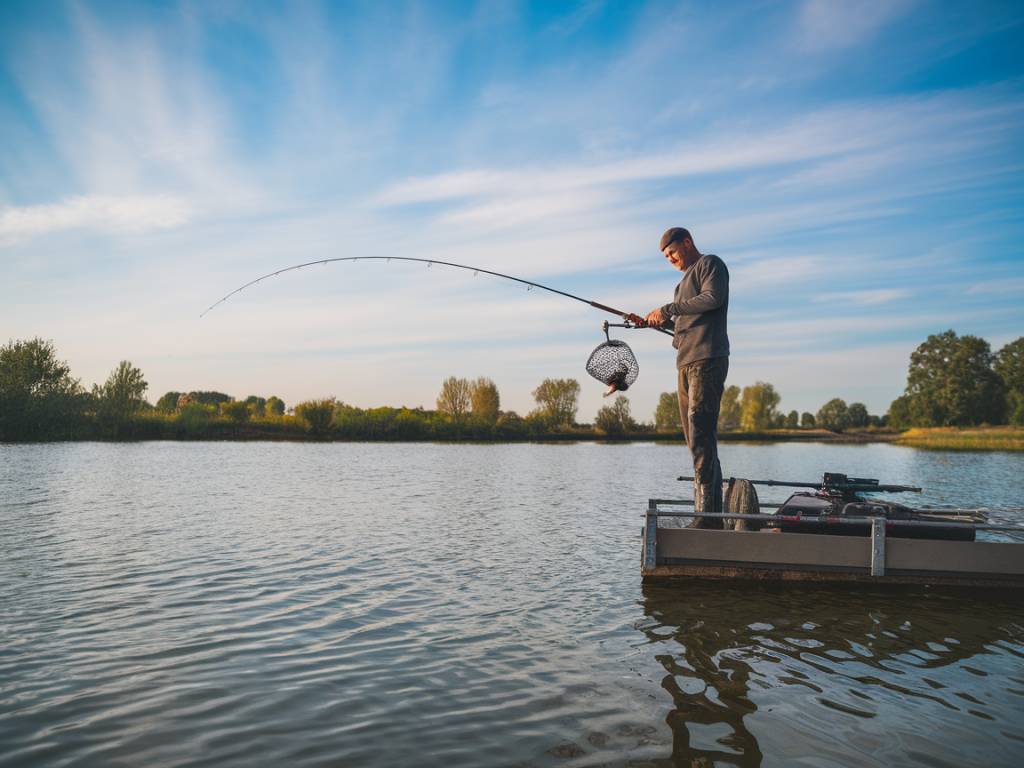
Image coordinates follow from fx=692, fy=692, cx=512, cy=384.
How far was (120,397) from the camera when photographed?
185 feet

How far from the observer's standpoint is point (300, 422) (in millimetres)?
64438

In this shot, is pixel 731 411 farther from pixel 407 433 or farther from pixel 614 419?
pixel 407 433

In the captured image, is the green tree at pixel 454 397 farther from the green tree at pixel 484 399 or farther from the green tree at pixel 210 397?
the green tree at pixel 210 397

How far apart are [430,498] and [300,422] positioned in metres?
50.5

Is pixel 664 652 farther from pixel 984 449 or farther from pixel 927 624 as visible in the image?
pixel 984 449

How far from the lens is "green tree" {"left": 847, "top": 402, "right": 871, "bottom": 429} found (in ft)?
492

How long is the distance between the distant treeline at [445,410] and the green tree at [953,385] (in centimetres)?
13

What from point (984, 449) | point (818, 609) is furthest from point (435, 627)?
point (984, 449)

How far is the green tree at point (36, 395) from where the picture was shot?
50.3 metres

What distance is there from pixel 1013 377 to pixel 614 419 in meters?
51.7

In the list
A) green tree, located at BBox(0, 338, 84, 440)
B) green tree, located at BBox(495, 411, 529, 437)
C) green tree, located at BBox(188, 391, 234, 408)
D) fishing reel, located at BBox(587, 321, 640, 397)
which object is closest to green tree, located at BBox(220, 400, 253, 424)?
green tree, located at BBox(0, 338, 84, 440)

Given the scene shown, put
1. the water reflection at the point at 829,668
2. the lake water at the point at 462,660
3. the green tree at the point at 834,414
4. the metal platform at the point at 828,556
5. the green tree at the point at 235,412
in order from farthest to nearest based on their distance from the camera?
the green tree at the point at 834,414 < the green tree at the point at 235,412 < the metal platform at the point at 828,556 < the water reflection at the point at 829,668 < the lake water at the point at 462,660

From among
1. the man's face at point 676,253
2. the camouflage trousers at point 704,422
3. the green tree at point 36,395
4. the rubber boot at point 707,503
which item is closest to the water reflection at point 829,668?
the rubber boot at point 707,503

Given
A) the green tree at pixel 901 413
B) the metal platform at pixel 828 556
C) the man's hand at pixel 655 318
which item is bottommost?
the metal platform at pixel 828 556
